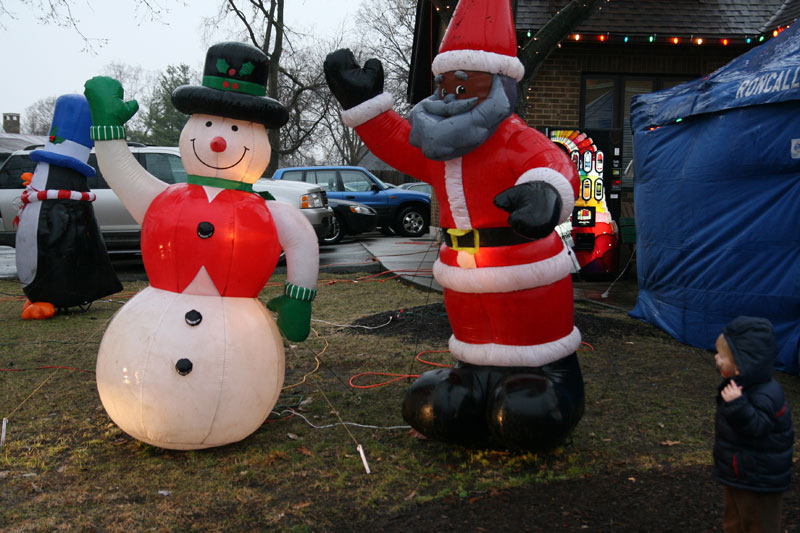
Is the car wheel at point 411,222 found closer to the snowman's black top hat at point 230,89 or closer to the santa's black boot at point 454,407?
the snowman's black top hat at point 230,89

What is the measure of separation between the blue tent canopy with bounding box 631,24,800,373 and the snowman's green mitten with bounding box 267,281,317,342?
364cm

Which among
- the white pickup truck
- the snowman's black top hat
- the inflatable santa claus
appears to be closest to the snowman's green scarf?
the snowman's black top hat

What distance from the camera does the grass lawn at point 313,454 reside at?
305 cm

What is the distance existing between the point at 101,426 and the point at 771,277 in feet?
15.9

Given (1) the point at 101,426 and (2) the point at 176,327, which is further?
(1) the point at 101,426

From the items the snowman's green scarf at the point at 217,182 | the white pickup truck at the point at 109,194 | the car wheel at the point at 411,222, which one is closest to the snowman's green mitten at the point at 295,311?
the snowman's green scarf at the point at 217,182

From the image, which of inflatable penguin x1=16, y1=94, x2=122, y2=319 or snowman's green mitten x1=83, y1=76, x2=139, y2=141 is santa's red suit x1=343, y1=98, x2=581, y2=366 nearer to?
snowman's green mitten x1=83, y1=76, x2=139, y2=141

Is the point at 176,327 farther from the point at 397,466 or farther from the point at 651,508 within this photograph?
the point at 651,508

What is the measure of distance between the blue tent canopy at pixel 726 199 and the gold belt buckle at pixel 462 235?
2942 millimetres

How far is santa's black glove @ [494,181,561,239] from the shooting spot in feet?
9.51

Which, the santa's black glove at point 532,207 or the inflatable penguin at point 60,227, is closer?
the santa's black glove at point 532,207

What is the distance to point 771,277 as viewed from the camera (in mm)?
5238

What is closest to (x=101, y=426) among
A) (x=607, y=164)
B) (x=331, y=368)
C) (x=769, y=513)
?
(x=331, y=368)

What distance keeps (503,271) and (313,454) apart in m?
1.41
